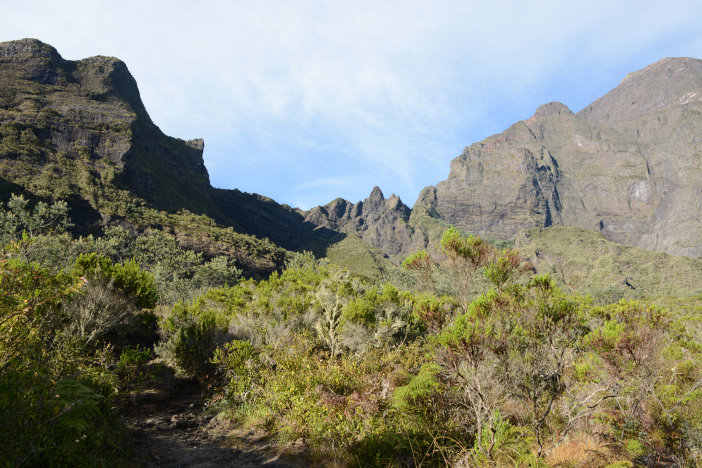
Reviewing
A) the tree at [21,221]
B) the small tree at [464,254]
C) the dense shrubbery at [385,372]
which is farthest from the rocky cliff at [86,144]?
the small tree at [464,254]

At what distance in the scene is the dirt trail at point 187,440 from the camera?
691 cm

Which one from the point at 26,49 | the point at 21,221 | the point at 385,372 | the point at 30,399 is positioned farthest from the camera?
the point at 26,49

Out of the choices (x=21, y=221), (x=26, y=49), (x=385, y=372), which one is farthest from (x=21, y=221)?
(x=26, y=49)

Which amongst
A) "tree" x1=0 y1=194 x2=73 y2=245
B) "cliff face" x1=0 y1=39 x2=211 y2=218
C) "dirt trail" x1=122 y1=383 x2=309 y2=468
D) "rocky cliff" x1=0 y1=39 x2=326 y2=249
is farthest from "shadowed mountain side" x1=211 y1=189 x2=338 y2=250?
"dirt trail" x1=122 y1=383 x2=309 y2=468

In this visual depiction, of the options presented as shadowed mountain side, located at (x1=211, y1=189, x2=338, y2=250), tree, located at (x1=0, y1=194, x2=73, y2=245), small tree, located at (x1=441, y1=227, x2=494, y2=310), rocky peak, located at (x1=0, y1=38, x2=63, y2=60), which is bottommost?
small tree, located at (x1=441, y1=227, x2=494, y2=310)

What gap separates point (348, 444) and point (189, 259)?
59.7 metres

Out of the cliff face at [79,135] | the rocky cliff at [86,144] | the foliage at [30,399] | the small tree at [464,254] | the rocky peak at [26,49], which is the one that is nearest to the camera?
the foliage at [30,399]

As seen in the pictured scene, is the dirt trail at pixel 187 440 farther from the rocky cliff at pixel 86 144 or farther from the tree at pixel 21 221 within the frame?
the rocky cliff at pixel 86 144

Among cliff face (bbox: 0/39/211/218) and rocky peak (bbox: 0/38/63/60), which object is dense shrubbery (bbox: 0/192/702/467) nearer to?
cliff face (bbox: 0/39/211/218)

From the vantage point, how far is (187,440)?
8133mm

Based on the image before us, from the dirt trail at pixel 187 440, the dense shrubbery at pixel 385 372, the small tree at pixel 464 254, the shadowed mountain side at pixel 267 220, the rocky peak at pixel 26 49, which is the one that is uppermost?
the rocky peak at pixel 26 49

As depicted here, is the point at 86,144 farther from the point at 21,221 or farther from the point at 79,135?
the point at 21,221

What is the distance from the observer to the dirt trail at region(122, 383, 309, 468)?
22.7 ft

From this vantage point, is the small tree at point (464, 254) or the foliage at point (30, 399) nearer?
the foliage at point (30, 399)
